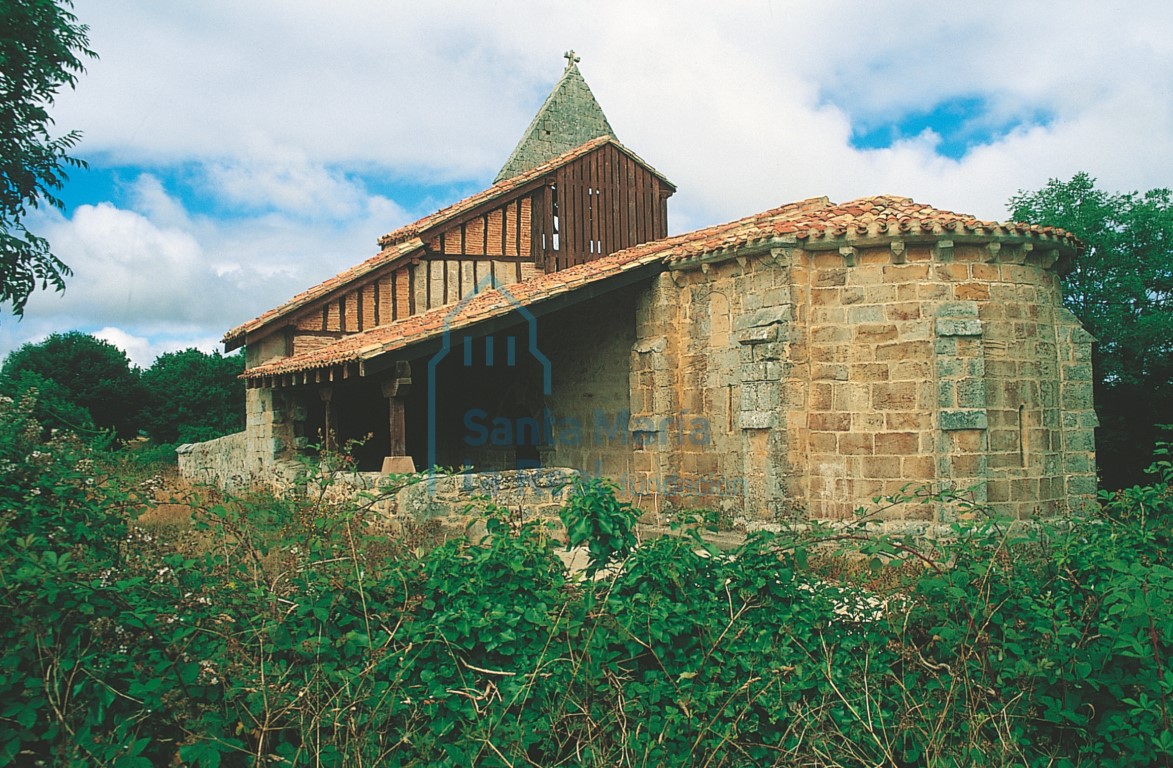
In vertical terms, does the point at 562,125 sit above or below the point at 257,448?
above

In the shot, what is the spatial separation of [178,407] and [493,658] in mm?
31829

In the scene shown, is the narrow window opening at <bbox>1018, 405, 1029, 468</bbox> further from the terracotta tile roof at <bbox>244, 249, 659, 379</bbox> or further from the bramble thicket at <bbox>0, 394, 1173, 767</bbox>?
the bramble thicket at <bbox>0, 394, 1173, 767</bbox>

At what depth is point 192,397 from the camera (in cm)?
3241

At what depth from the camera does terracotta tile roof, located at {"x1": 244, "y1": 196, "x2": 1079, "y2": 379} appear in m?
9.13

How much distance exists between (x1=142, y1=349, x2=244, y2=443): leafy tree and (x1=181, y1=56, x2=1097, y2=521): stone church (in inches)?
747

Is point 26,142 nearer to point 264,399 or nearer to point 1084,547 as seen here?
point 264,399

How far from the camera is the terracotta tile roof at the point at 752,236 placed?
9.13 metres

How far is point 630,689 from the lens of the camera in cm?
381

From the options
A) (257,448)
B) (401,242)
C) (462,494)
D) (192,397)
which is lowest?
(462,494)

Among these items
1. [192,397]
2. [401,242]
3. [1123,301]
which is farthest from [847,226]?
[192,397]

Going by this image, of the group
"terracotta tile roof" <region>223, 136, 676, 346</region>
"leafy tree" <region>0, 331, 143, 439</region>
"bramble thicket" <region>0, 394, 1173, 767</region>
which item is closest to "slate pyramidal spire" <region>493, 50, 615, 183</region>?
"terracotta tile roof" <region>223, 136, 676, 346</region>

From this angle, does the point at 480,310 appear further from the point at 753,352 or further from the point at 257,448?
the point at 257,448

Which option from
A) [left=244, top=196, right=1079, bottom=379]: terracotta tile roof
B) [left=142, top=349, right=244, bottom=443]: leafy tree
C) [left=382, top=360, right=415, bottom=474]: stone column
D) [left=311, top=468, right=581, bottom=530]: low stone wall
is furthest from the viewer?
[left=142, top=349, right=244, bottom=443]: leafy tree

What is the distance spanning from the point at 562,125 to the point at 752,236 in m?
11.8
